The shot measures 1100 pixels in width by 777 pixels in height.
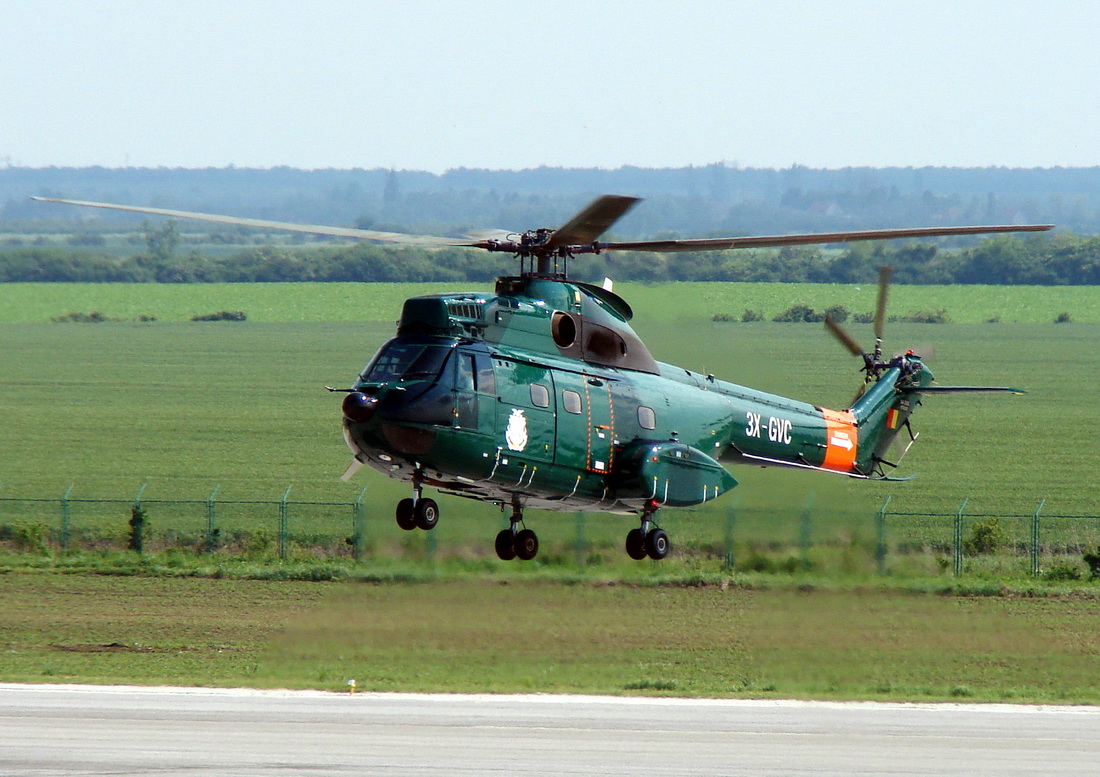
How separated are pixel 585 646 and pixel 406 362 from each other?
15.5m

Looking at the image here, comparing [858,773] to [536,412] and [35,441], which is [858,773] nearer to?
[536,412]

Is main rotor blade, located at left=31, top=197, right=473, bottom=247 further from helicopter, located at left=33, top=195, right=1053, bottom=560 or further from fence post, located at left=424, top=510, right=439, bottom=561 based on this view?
fence post, located at left=424, top=510, right=439, bottom=561

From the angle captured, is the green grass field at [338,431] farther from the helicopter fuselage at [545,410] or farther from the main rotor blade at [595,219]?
the main rotor blade at [595,219]

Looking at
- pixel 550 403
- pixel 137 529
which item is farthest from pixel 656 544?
pixel 137 529

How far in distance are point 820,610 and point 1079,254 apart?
337 ft

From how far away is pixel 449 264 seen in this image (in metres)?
69.7

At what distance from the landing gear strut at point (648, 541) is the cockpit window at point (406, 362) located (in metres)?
5.07

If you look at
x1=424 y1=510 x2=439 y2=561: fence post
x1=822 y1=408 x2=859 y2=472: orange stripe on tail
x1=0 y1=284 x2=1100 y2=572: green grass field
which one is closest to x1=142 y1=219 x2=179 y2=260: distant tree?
x1=0 y1=284 x2=1100 y2=572: green grass field

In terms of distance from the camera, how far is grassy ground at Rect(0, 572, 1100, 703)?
3191 cm

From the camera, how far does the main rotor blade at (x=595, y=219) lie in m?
20.7

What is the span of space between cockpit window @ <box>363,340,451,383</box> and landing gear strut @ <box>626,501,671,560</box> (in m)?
5.07

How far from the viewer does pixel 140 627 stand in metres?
38.7

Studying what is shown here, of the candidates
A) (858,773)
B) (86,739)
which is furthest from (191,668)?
(858,773)

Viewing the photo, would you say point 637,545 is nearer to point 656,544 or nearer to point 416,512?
point 656,544
